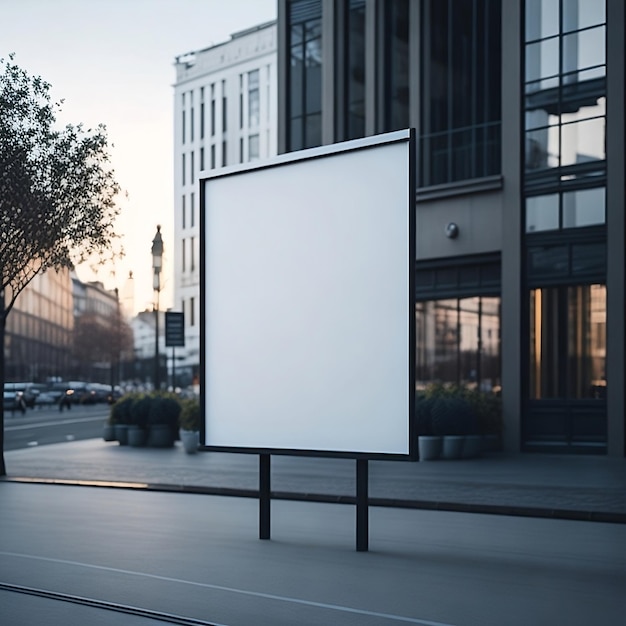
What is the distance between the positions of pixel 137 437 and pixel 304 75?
35.7 ft

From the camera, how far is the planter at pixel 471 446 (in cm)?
2244

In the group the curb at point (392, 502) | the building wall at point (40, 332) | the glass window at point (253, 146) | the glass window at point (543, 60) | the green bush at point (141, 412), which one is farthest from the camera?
the building wall at point (40, 332)

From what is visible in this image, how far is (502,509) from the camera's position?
45.4 ft

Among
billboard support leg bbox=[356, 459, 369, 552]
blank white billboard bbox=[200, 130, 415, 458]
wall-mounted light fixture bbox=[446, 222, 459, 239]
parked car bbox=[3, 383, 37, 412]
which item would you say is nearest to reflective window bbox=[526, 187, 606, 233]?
wall-mounted light fixture bbox=[446, 222, 459, 239]

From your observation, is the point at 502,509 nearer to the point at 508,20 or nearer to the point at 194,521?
the point at 194,521

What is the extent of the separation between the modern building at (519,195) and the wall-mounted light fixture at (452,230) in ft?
0.17

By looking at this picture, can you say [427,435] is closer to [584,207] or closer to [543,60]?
[584,207]

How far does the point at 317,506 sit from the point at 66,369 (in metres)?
106

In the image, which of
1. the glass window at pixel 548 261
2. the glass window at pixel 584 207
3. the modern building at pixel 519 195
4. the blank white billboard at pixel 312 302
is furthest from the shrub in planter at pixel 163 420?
the blank white billboard at pixel 312 302

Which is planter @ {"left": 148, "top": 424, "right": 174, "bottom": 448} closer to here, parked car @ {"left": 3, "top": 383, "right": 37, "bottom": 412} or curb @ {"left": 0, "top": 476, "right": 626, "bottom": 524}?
curb @ {"left": 0, "top": 476, "right": 626, "bottom": 524}

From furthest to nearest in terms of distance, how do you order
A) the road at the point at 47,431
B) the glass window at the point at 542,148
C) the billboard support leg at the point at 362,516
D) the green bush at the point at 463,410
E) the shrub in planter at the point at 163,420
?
the road at the point at 47,431
the shrub in planter at the point at 163,420
the glass window at the point at 542,148
the green bush at the point at 463,410
the billboard support leg at the point at 362,516

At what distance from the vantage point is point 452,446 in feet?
72.7

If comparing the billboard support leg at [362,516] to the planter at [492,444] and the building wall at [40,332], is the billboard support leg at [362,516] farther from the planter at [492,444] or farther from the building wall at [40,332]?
the building wall at [40,332]

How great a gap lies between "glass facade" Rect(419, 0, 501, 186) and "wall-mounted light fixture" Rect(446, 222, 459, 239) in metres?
1.27
